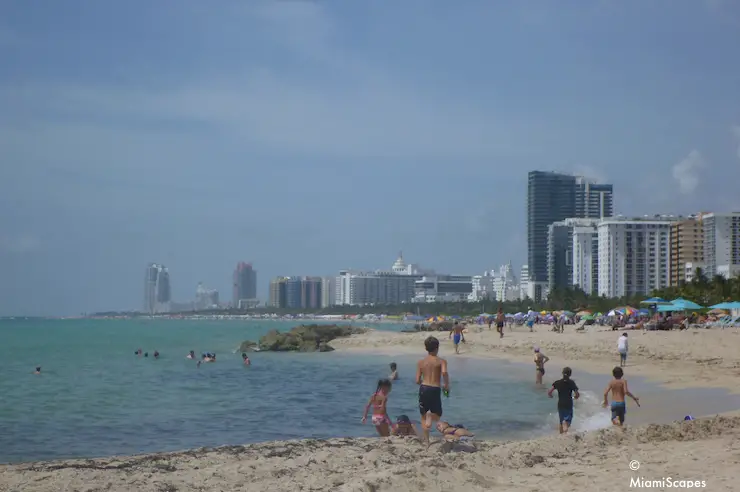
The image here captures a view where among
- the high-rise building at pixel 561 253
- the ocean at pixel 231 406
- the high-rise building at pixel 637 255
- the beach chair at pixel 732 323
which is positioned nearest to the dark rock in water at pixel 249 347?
the ocean at pixel 231 406

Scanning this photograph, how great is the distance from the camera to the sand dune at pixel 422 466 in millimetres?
7352

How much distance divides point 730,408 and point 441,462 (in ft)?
30.1

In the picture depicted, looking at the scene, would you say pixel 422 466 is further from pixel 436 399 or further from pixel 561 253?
pixel 561 253

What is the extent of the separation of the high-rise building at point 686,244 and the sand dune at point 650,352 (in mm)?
109817

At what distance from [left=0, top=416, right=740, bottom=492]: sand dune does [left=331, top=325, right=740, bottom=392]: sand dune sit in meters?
Result: 10.2

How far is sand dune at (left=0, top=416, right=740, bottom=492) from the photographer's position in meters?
7.35

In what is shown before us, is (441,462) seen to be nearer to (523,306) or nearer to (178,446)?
(178,446)

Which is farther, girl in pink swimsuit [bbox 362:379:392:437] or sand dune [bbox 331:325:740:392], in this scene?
sand dune [bbox 331:325:740:392]

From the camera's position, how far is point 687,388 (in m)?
19.0

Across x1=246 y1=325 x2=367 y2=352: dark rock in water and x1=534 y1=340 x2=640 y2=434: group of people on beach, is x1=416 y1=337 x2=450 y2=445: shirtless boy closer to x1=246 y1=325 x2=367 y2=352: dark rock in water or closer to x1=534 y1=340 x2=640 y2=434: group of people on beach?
x1=534 y1=340 x2=640 y2=434: group of people on beach

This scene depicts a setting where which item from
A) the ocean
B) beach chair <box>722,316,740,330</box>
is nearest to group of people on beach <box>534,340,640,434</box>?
the ocean

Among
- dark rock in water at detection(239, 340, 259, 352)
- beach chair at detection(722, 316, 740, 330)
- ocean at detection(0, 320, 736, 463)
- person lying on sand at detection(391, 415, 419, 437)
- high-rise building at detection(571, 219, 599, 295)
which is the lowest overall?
dark rock in water at detection(239, 340, 259, 352)

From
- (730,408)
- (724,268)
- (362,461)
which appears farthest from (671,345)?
(724,268)

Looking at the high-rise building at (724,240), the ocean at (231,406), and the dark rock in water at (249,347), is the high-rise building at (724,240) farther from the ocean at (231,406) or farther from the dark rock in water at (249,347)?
the ocean at (231,406)
